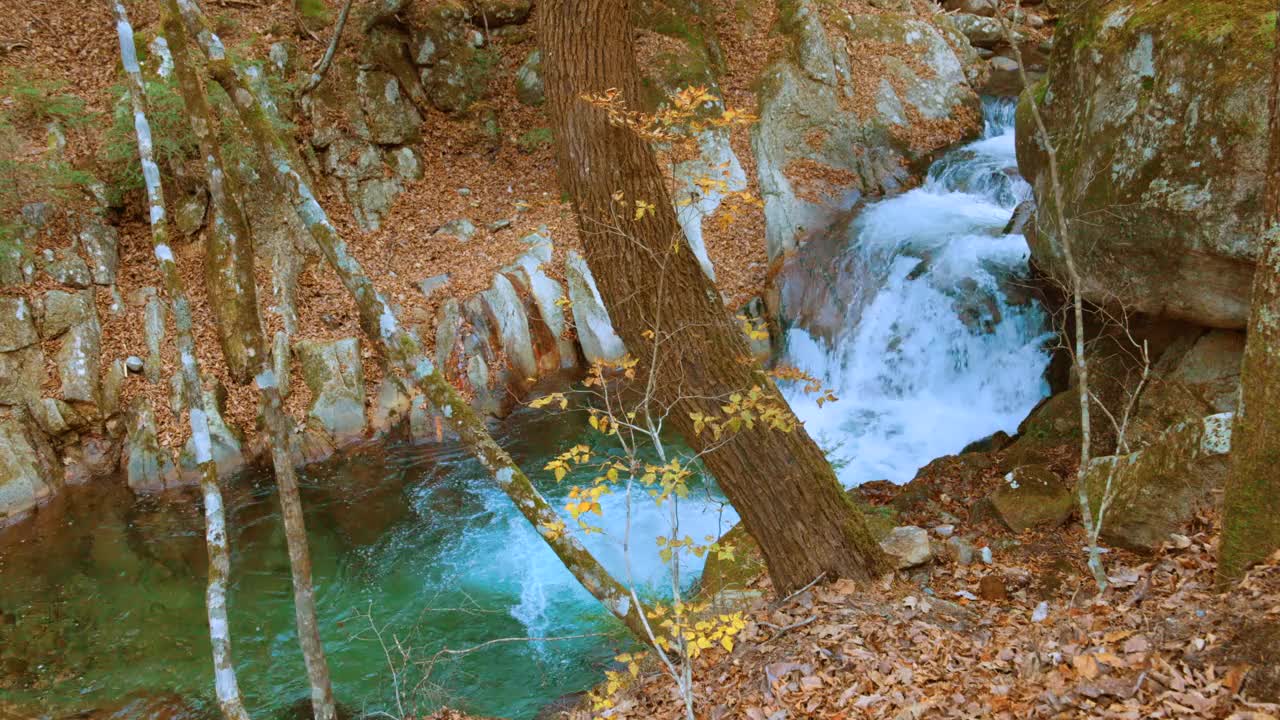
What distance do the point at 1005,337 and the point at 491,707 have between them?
734 cm

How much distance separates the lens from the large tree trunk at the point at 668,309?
13.5 feet

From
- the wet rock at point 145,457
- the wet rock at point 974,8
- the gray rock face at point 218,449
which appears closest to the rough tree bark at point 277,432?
the gray rock face at point 218,449

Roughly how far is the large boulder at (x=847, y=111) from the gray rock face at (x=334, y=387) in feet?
21.4

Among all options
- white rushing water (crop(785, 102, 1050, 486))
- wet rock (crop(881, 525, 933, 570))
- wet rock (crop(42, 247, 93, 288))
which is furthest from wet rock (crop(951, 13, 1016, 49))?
wet rock (crop(42, 247, 93, 288))

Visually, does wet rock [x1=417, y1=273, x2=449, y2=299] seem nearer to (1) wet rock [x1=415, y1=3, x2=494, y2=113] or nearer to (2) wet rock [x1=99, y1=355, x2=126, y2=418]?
(2) wet rock [x1=99, y1=355, x2=126, y2=418]

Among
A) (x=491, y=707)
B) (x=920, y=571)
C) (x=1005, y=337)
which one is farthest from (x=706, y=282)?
(x=1005, y=337)

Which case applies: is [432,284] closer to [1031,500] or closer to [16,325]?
[16,325]

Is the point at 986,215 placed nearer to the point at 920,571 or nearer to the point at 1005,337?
the point at 1005,337

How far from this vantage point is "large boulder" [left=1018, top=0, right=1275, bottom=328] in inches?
245

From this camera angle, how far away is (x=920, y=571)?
5.40 metres

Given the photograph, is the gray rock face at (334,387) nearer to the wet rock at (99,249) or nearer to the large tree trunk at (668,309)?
the wet rock at (99,249)

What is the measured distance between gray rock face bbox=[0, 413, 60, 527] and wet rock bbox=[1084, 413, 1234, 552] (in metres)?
11.0

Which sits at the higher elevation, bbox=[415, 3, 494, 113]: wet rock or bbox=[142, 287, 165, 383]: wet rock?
bbox=[415, 3, 494, 113]: wet rock

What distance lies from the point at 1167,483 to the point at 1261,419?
217 centimetres
